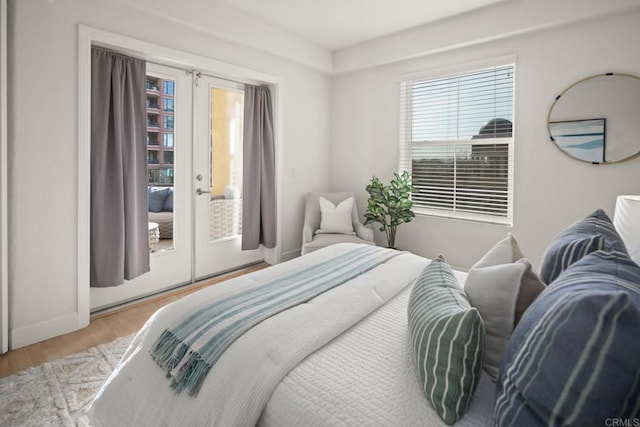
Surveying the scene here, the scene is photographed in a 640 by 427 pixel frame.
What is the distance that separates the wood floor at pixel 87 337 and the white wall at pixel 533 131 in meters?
2.90

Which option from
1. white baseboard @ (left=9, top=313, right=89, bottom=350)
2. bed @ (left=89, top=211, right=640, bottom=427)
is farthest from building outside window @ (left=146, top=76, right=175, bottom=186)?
bed @ (left=89, top=211, right=640, bottom=427)

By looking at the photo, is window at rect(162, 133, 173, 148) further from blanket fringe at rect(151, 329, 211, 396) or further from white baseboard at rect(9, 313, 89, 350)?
blanket fringe at rect(151, 329, 211, 396)

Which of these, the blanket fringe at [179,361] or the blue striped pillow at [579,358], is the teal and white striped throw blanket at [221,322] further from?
the blue striped pillow at [579,358]

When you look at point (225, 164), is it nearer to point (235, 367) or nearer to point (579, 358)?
point (235, 367)

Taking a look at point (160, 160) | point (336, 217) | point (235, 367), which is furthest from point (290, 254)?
point (235, 367)

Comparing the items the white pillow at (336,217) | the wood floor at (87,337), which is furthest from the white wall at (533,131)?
the wood floor at (87,337)

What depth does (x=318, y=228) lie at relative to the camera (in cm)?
430

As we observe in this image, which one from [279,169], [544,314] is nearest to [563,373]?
[544,314]

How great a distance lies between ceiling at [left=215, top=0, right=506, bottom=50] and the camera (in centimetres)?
331

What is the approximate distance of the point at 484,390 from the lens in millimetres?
1038

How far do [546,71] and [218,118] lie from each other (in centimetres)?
314

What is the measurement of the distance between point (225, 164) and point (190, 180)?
46 cm

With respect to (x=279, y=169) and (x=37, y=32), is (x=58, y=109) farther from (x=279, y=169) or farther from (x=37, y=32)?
(x=279, y=169)

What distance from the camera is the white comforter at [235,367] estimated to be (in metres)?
1.10
